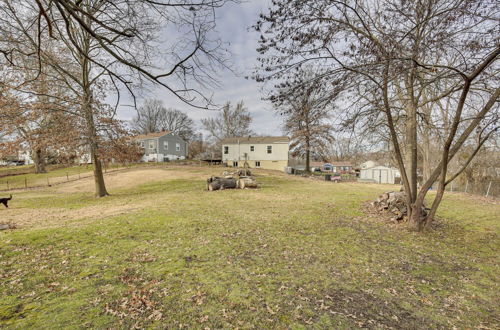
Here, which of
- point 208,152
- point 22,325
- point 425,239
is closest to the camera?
point 22,325

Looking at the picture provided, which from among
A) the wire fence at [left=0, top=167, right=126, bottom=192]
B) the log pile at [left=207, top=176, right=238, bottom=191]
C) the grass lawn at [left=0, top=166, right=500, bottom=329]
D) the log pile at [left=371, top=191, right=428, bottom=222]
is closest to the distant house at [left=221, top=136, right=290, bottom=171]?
the wire fence at [left=0, top=167, right=126, bottom=192]

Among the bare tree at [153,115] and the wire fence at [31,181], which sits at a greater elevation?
the bare tree at [153,115]

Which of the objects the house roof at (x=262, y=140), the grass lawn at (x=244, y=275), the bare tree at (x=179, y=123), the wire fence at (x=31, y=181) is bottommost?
the wire fence at (x=31, y=181)

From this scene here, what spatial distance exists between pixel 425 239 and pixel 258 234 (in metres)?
4.19

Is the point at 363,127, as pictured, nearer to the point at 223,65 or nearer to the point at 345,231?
the point at 345,231

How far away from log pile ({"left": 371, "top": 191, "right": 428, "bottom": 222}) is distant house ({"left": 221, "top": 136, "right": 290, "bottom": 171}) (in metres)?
26.1

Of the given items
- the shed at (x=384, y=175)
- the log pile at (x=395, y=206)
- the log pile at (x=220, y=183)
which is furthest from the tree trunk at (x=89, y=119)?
the shed at (x=384, y=175)

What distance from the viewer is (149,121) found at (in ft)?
165

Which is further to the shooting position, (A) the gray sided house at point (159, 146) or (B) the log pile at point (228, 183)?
(A) the gray sided house at point (159, 146)

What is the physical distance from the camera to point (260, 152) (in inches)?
1382

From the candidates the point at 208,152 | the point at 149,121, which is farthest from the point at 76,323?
the point at 149,121

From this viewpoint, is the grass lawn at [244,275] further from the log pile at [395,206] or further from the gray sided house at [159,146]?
the gray sided house at [159,146]

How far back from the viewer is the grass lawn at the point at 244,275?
103 inches

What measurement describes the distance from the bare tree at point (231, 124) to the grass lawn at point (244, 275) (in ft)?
122
